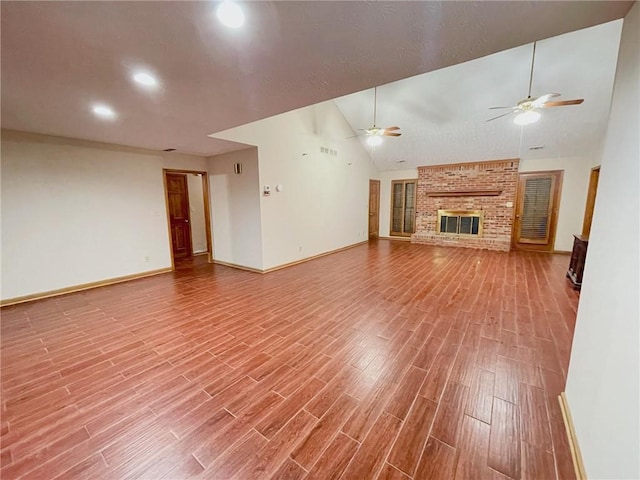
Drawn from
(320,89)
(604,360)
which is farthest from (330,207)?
(604,360)

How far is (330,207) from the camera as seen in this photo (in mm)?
6672

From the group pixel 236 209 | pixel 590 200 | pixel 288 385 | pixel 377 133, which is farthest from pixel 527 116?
pixel 236 209

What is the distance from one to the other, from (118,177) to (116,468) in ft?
15.2

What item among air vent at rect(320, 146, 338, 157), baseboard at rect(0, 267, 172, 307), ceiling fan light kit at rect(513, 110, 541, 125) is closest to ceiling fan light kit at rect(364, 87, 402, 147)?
air vent at rect(320, 146, 338, 157)

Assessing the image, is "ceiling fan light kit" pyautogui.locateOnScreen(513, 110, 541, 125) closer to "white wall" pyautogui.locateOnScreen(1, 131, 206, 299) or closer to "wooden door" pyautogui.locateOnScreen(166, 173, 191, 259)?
"white wall" pyautogui.locateOnScreen(1, 131, 206, 299)

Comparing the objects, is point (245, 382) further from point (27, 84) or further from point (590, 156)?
point (590, 156)

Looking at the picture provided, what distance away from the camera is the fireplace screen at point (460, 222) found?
7492 mm

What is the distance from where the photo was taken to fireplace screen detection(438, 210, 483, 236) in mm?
7492

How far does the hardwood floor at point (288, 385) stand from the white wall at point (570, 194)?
379 cm

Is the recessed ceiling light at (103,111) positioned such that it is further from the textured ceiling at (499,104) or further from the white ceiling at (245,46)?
the textured ceiling at (499,104)

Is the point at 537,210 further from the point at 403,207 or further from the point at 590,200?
the point at 403,207

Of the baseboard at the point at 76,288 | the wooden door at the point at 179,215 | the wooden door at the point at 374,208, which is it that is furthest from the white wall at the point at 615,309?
the wooden door at the point at 374,208

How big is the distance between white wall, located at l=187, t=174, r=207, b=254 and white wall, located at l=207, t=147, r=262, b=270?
4.48ft

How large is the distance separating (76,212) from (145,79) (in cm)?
328
